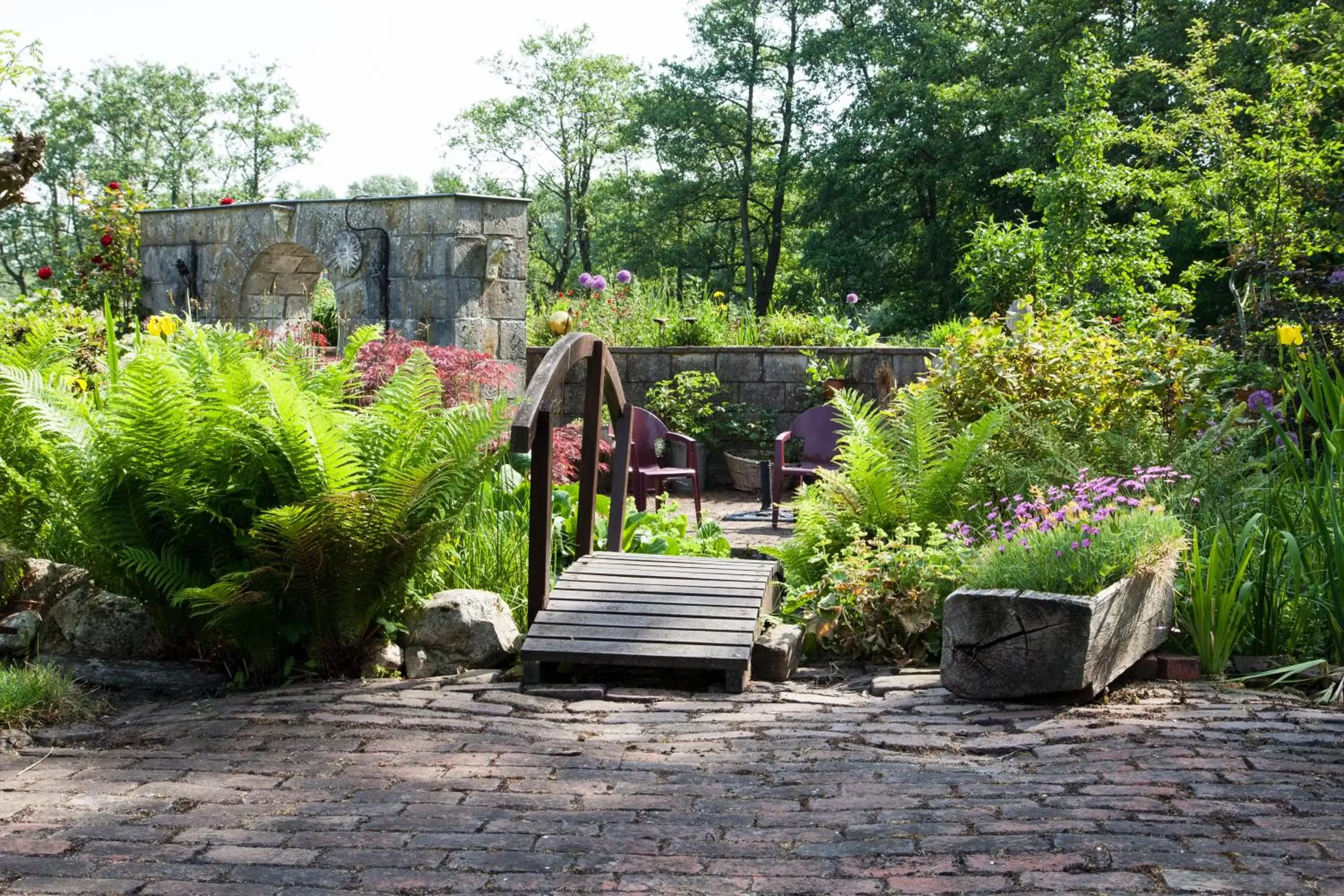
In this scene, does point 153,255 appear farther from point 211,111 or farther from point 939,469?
point 211,111

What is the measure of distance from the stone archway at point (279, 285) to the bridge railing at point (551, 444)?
6.62 meters

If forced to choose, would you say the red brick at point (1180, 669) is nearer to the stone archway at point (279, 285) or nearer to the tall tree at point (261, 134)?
the stone archway at point (279, 285)

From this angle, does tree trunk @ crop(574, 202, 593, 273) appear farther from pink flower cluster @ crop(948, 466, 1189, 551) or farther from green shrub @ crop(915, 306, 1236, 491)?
pink flower cluster @ crop(948, 466, 1189, 551)

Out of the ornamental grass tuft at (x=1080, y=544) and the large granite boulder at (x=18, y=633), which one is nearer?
the ornamental grass tuft at (x=1080, y=544)

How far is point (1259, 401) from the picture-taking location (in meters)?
5.56

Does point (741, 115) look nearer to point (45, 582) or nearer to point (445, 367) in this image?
point (445, 367)

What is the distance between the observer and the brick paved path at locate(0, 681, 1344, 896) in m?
2.44

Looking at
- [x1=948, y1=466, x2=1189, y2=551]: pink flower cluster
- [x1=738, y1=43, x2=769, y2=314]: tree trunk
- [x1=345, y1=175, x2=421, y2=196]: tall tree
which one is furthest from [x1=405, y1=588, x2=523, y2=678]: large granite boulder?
[x1=345, y1=175, x2=421, y2=196]: tall tree

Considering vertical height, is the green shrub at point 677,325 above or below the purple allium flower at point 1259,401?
above

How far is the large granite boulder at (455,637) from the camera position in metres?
4.39

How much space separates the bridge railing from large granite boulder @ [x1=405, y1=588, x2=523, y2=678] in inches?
7.1

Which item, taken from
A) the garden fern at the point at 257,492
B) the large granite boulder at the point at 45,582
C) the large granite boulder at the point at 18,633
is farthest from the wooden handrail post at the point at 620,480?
the large granite boulder at the point at 18,633

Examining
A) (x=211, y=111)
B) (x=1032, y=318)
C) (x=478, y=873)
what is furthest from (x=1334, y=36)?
(x=211, y=111)

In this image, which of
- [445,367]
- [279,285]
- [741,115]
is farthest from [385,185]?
[445,367]
